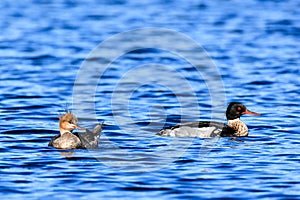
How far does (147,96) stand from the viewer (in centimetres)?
1850

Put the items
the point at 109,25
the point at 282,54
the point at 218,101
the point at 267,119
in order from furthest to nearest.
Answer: the point at 109,25, the point at 282,54, the point at 218,101, the point at 267,119

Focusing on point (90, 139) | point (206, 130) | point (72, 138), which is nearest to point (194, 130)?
point (206, 130)

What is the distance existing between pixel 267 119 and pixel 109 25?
14.2 m

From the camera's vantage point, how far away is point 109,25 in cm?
2922

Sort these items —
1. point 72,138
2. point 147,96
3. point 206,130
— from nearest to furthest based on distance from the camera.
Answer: point 72,138 → point 206,130 → point 147,96

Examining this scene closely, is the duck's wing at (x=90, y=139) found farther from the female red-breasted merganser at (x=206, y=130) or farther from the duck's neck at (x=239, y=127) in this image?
the duck's neck at (x=239, y=127)

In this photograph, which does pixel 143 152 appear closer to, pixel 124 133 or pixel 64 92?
pixel 124 133

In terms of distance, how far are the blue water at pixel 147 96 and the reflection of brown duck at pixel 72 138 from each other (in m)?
0.17

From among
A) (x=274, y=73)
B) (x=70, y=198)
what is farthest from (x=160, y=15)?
(x=70, y=198)

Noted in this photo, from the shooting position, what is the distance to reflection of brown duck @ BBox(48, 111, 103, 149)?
42.0 feet

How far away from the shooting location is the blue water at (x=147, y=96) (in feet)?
36.3

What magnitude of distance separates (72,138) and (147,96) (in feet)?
19.0

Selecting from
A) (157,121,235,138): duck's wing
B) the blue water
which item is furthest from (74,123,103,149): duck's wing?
(157,121,235,138): duck's wing

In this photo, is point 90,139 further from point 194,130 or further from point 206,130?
point 206,130
